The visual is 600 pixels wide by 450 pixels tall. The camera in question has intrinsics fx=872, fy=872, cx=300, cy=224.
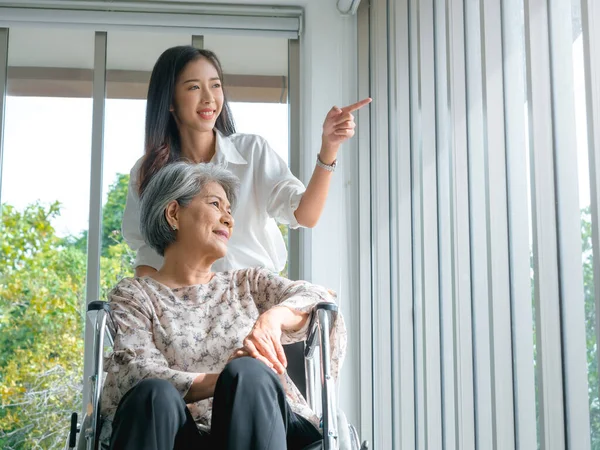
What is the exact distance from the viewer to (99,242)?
3.75 m

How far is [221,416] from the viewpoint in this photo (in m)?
1.80

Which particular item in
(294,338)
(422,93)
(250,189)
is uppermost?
(422,93)

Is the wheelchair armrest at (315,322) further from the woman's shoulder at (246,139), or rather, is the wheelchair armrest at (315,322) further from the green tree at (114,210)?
the green tree at (114,210)

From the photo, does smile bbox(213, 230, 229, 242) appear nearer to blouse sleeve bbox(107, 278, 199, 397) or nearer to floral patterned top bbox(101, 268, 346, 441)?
floral patterned top bbox(101, 268, 346, 441)

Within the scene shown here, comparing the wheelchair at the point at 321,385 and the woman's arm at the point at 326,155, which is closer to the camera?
the wheelchair at the point at 321,385

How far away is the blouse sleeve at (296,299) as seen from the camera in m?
2.15

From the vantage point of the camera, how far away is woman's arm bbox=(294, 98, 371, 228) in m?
2.51

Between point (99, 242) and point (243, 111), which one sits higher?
point (243, 111)

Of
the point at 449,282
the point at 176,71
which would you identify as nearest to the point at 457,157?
the point at 449,282

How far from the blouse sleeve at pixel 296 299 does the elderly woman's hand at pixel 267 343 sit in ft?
0.30

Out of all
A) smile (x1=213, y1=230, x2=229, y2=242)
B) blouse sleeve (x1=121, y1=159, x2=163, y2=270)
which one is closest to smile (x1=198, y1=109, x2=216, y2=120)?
blouse sleeve (x1=121, y1=159, x2=163, y2=270)

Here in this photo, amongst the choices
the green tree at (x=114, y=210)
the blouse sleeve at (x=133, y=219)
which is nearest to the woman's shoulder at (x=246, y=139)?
the blouse sleeve at (x=133, y=219)

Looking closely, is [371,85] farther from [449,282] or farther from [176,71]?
[449,282]

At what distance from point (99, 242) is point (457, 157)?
74.6 inches
